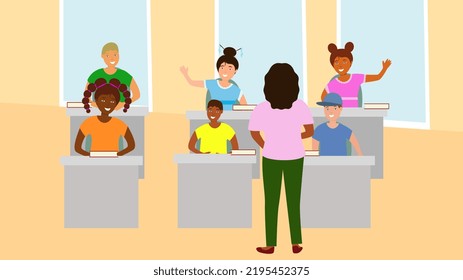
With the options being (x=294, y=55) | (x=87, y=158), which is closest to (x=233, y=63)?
(x=87, y=158)

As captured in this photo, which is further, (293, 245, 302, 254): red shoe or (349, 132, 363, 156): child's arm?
(349, 132, 363, 156): child's arm

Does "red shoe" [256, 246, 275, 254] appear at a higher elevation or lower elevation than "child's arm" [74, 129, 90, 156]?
lower

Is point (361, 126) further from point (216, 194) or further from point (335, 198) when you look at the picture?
point (216, 194)

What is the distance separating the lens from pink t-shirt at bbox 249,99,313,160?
8.23 meters

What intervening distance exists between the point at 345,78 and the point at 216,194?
2.82 meters

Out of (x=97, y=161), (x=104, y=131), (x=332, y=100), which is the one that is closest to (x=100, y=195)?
(x=97, y=161)

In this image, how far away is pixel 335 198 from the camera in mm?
9312

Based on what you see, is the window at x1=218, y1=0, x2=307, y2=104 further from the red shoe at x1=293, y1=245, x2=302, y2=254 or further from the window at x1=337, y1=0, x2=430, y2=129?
the red shoe at x1=293, y1=245, x2=302, y2=254

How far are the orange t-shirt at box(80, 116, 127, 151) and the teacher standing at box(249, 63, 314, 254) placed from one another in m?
1.66

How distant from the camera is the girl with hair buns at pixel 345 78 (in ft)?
37.5

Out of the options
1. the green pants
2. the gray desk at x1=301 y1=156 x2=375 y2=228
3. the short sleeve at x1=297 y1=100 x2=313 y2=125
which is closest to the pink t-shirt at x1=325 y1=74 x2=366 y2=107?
the gray desk at x1=301 y1=156 x2=375 y2=228

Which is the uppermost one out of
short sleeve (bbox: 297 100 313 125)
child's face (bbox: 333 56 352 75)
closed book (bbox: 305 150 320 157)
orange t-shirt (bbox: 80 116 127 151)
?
child's face (bbox: 333 56 352 75)

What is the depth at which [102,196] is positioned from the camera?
925cm
